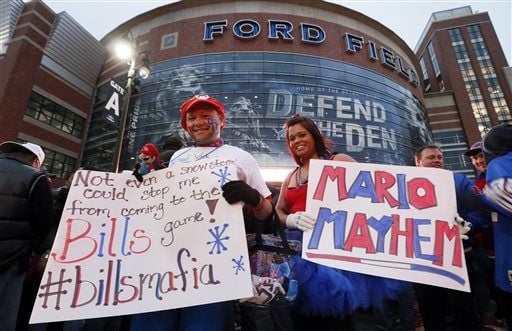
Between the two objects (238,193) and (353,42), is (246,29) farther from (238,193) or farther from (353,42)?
(238,193)

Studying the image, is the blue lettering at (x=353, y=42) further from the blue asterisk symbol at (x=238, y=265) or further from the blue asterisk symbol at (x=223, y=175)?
the blue asterisk symbol at (x=238, y=265)

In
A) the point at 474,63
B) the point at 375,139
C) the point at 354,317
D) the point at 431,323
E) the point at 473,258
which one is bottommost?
the point at 431,323

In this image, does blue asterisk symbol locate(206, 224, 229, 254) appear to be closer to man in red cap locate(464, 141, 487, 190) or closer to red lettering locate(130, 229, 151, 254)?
red lettering locate(130, 229, 151, 254)

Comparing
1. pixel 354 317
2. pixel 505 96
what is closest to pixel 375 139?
pixel 354 317

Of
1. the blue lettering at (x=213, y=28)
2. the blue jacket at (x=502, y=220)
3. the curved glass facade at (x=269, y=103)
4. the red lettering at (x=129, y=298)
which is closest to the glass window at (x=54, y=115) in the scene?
the curved glass facade at (x=269, y=103)

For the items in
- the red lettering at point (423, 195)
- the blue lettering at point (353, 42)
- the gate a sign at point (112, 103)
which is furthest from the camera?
the blue lettering at point (353, 42)

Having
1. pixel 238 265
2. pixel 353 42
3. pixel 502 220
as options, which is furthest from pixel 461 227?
pixel 353 42

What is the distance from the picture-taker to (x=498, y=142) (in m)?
2.02

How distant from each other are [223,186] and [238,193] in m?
0.10

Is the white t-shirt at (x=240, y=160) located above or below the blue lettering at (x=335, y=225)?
above

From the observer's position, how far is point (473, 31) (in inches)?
1937

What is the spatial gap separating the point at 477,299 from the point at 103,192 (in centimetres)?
408

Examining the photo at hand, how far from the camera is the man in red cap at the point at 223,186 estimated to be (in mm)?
1367

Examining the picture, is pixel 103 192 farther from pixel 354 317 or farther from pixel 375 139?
pixel 375 139
